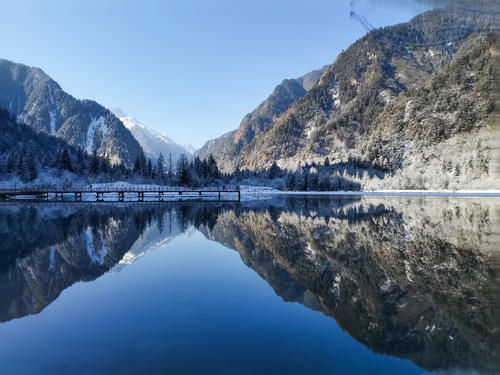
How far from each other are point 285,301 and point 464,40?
9534mm

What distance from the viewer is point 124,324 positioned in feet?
27.3

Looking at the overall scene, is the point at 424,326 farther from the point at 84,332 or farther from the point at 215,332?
the point at 84,332

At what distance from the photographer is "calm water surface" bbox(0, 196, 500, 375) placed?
256 inches

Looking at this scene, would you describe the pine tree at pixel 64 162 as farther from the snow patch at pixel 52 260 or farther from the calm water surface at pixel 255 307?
the snow patch at pixel 52 260

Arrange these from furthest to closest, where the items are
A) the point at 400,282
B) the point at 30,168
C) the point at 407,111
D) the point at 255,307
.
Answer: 1. the point at 407,111
2. the point at 30,168
3. the point at 400,282
4. the point at 255,307

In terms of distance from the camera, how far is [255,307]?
9820mm

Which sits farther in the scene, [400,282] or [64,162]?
[64,162]

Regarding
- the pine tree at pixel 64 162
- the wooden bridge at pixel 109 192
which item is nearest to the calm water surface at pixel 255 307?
the wooden bridge at pixel 109 192

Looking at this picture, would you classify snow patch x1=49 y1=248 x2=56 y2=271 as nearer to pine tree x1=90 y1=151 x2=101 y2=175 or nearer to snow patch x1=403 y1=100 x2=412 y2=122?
pine tree x1=90 y1=151 x2=101 y2=175

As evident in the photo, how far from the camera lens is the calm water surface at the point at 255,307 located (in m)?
6.50

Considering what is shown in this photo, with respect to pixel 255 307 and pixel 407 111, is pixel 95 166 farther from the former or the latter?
pixel 407 111

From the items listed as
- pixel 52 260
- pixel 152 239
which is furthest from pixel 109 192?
pixel 52 260

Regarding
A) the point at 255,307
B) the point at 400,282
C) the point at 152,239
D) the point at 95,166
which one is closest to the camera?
the point at 255,307

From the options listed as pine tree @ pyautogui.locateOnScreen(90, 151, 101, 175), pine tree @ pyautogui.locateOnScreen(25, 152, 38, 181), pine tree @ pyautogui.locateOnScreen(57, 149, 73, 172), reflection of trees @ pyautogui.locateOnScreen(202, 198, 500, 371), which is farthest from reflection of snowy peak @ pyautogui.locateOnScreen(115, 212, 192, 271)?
pine tree @ pyautogui.locateOnScreen(90, 151, 101, 175)
